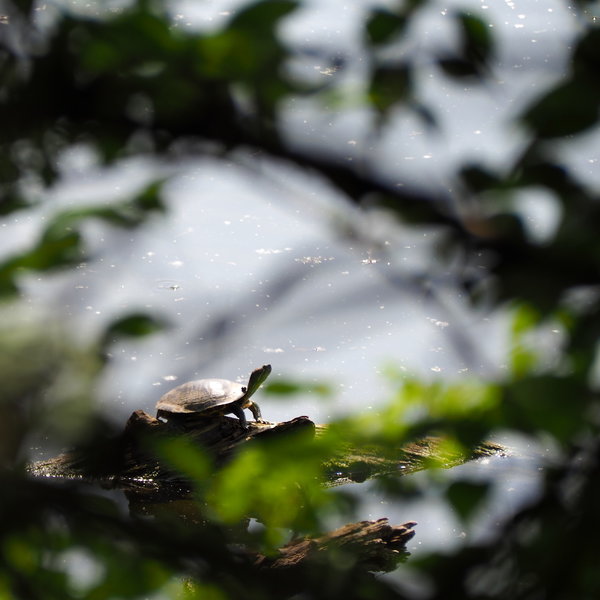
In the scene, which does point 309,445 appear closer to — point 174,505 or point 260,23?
point 260,23

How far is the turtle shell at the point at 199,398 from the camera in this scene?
354 cm

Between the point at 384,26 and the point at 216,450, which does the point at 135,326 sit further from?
the point at 216,450

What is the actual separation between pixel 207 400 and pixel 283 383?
321 cm

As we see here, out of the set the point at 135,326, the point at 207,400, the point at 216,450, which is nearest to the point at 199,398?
the point at 207,400

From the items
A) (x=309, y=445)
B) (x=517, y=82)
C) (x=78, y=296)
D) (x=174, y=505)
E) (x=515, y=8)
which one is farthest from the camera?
(x=515, y=8)

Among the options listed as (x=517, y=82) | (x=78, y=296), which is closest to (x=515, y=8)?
(x=517, y=82)

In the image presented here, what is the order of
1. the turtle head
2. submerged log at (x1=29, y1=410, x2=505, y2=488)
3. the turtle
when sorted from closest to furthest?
submerged log at (x1=29, y1=410, x2=505, y2=488), the turtle head, the turtle

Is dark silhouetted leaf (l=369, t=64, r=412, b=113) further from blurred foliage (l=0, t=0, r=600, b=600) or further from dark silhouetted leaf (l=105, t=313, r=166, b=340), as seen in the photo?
dark silhouetted leaf (l=105, t=313, r=166, b=340)

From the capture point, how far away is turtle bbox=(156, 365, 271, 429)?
3.54 m

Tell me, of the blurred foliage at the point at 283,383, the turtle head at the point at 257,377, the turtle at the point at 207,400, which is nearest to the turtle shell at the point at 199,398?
the turtle at the point at 207,400

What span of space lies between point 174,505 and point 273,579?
2796 millimetres

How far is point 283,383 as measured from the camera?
40cm

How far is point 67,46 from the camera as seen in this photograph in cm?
45

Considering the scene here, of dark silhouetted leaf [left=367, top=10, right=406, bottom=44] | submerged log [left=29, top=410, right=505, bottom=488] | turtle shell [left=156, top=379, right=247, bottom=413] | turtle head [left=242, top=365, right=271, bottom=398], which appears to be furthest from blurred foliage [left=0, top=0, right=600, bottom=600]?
turtle shell [left=156, top=379, right=247, bottom=413]
